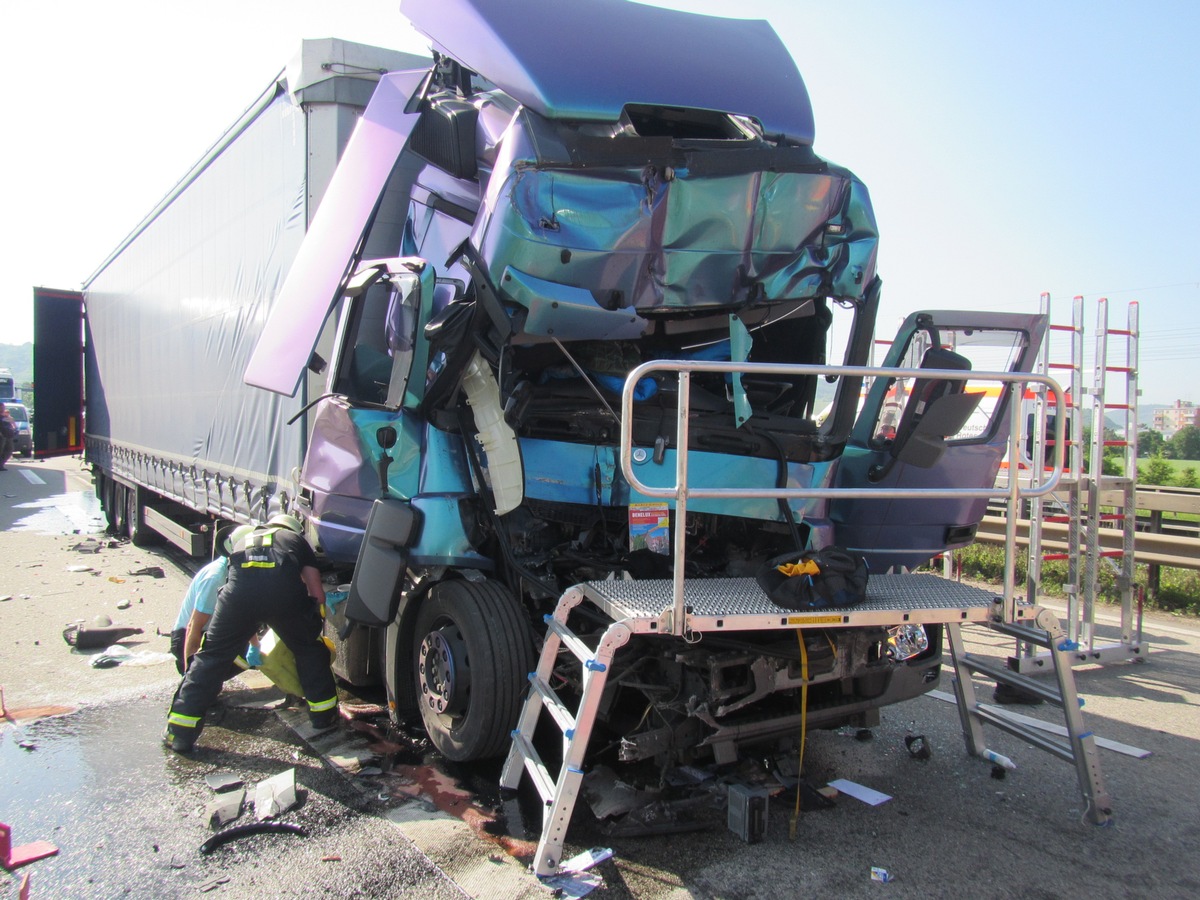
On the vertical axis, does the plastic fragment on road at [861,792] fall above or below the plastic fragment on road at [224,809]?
above

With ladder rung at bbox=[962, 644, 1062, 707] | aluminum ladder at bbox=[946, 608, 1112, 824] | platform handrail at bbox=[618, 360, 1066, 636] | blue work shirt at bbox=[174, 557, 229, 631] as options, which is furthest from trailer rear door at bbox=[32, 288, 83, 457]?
aluminum ladder at bbox=[946, 608, 1112, 824]

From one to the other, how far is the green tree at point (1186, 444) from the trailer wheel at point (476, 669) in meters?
49.0

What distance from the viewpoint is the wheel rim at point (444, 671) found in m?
3.85

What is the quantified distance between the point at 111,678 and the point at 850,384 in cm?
520

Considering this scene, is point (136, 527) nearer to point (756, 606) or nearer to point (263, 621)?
point (263, 621)

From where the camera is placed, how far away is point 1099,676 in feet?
20.0

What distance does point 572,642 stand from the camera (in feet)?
10.8

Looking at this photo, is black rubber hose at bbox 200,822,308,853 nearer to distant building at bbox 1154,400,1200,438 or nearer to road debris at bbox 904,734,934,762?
road debris at bbox 904,734,934,762

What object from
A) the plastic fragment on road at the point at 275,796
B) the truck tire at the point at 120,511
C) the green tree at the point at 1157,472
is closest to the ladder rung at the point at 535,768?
the plastic fragment on road at the point at 275,796

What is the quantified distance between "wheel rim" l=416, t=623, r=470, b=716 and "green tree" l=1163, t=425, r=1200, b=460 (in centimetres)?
4906

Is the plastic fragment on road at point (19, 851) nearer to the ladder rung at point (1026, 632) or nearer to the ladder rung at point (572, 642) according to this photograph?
the ladder rung at point (572, 642)

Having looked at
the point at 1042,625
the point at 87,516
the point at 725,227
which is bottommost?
the point at 87,516

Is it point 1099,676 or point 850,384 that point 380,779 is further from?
point 1099,676

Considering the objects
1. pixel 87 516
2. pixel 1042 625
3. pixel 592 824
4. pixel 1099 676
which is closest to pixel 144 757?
pixel 592 824
